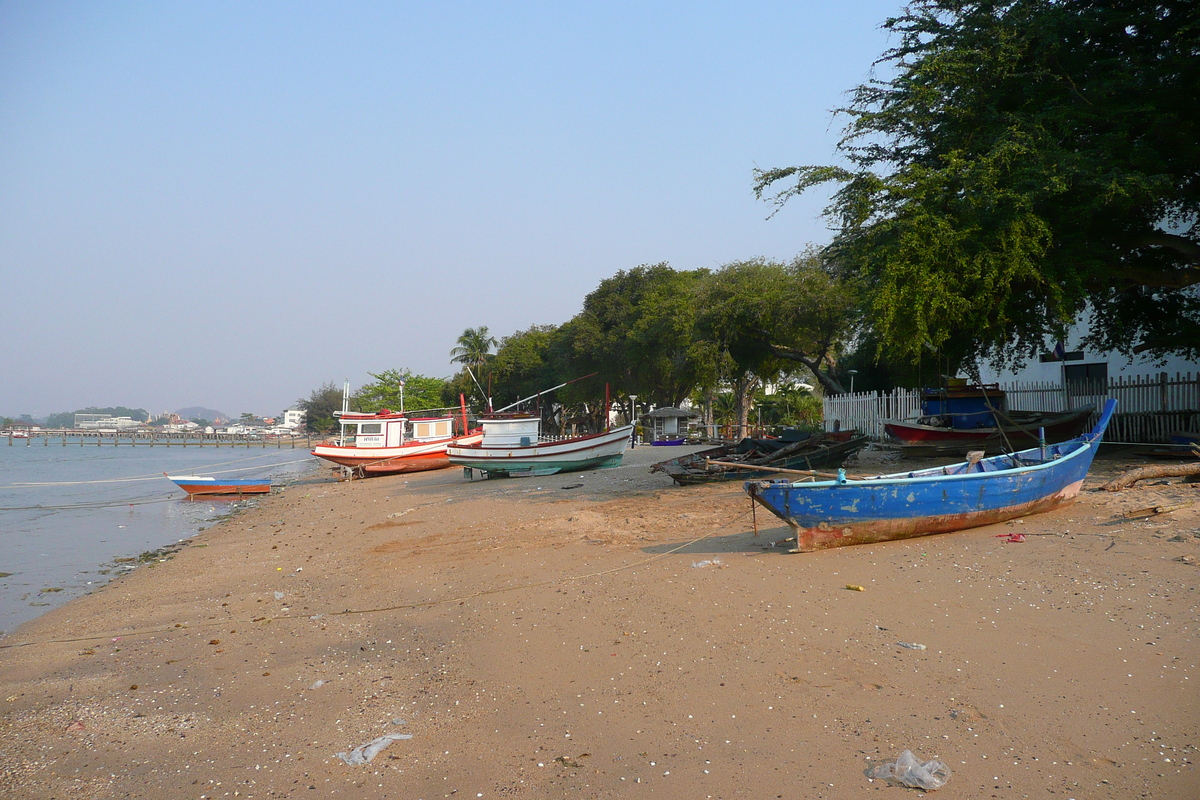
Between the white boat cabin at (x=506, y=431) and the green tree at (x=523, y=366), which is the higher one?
the green tree at (x=523, y=366)

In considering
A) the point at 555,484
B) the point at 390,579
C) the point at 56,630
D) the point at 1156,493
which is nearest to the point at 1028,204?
the point at 1156,493

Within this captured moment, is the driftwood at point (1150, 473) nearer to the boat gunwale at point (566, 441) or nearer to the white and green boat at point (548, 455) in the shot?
the boat gunwale at point (566, 441)

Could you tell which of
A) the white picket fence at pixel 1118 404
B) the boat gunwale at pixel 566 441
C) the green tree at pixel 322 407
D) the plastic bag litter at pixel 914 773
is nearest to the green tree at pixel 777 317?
the white picket fence at pixel 1118 404

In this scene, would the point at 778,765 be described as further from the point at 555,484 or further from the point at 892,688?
the point at 555,484

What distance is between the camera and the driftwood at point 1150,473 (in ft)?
36.2

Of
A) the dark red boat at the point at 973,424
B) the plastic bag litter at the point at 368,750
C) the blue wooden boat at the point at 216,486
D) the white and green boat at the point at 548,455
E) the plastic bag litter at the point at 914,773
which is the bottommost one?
the blue wooden boat at the point at 216,486

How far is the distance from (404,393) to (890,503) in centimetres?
6236

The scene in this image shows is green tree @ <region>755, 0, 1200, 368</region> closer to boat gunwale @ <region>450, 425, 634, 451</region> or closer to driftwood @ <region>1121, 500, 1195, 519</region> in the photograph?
driftwood @ <region>1121, 500, 1195, 519</region>

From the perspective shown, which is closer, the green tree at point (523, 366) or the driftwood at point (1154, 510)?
the driftwood at point (1154, 510)

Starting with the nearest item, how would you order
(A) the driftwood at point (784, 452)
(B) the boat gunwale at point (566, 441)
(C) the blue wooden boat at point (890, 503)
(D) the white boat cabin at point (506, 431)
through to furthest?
(C) the blue wooden boat at point (890, 503) < (A) the driftwood at point (784, 452) < (B) the boat gunwale at point (566, 441) < (D) the white boat cabin at point (506, 431)

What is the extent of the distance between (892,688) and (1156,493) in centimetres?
830

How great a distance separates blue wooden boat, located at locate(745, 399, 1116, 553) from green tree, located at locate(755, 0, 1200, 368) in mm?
4031

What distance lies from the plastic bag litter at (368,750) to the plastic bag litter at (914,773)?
3.00 metres

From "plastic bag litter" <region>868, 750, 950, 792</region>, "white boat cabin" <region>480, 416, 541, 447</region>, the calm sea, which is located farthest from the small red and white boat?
"plastic bag litter" <region>868, 750, 950, 792</region>
